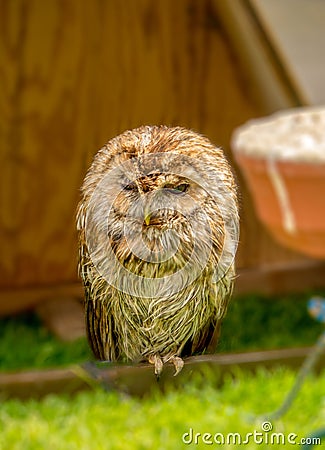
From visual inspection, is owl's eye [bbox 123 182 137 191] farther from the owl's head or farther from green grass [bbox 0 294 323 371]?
green grass [bbox 0 294 323 371]

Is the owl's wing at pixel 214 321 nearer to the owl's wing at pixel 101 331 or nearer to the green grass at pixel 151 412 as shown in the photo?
the owl's wing at pixel 101 331

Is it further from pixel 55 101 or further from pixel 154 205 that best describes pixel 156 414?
pixel 154 205

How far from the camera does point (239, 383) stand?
237 centimetres

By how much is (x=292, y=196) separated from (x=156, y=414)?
6.25ft

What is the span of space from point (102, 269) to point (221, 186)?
0.03 meters

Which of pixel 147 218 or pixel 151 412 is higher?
pixel 147 218

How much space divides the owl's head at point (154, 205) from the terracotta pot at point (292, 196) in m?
0.06

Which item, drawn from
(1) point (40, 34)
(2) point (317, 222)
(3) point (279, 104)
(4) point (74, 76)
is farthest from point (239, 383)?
(2) point (317, 222)

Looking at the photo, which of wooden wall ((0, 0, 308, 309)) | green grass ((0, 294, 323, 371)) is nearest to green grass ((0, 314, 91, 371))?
green grass ((0, 294, 323, 371))

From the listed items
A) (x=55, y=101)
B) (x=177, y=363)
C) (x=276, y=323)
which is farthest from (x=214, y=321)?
(x=276, y=323)

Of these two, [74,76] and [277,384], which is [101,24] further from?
[277,384]

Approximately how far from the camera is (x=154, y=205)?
226 millimetres

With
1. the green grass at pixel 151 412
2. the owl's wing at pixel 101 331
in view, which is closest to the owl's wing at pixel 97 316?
the owl's wing at pixel 101 331

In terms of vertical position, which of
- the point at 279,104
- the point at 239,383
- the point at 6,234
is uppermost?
the point at 279,104
